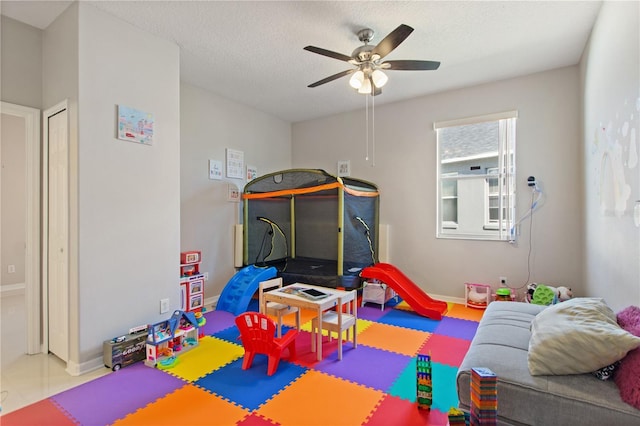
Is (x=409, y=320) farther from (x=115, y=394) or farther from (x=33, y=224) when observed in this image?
(x=33, y=224)

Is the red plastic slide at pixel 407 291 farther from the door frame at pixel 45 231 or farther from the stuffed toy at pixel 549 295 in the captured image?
the door frame at pixel 45 231

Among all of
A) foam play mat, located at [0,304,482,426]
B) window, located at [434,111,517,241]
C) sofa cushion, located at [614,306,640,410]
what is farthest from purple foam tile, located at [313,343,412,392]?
window, located at [434,111,517,241]

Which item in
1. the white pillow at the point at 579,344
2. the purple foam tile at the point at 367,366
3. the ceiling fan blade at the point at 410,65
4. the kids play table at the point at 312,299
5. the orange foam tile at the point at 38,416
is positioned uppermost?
the ceiling fan blade at the point at 410,65

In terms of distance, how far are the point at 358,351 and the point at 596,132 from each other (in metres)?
2.94

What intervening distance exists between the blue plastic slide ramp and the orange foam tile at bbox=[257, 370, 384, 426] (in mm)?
1623

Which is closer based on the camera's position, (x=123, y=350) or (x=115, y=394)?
(x=115, y=394)

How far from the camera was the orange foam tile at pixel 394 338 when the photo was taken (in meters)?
2.85

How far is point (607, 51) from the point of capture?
2.42 m

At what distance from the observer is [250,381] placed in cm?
229

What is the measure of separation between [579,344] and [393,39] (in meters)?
2.23

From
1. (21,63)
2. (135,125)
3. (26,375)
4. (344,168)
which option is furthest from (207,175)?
(26,375)

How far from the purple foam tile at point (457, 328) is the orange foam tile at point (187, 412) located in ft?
7.17

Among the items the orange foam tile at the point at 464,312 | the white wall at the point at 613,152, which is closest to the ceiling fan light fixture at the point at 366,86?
the white wall at the point at 613,152

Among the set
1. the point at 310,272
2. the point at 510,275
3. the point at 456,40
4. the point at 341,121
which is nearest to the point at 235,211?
the point at 310,272
